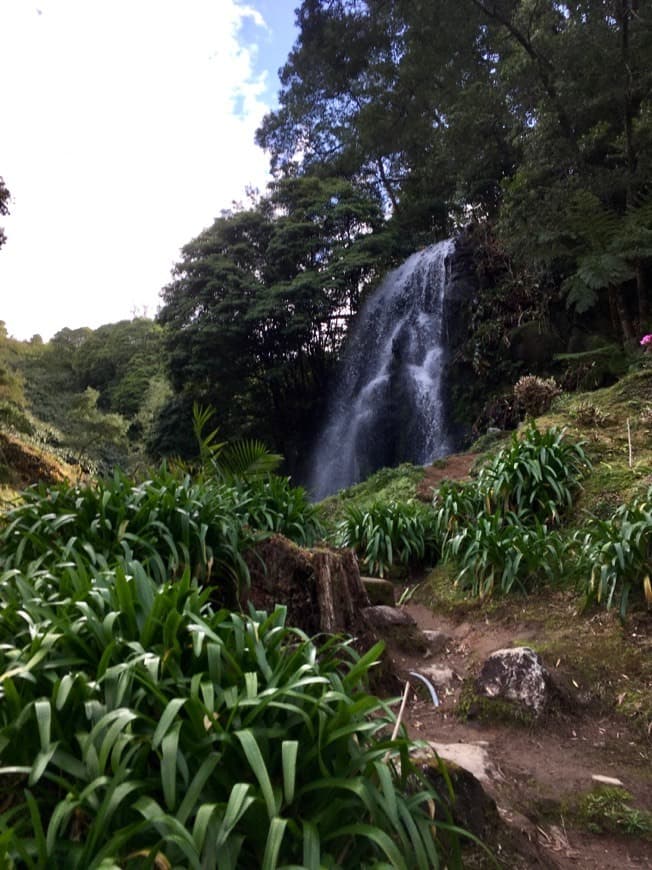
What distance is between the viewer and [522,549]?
4.13 metres

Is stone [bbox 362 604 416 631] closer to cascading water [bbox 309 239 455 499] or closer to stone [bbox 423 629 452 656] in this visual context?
stone [bbox 423 629 452 656]

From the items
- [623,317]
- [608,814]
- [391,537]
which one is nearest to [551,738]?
[608,814]

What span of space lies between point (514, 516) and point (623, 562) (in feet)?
4.55

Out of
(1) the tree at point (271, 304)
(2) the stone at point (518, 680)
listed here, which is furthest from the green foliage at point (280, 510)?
(1) the tree at point (271, 304)

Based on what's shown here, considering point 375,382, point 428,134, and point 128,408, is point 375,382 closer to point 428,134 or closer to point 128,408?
point 428,134

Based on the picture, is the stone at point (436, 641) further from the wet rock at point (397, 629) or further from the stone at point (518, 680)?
the stone at point (518, 680)

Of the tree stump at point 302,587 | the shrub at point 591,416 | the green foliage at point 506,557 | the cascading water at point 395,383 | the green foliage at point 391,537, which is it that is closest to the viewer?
the tree stump at point 302,587

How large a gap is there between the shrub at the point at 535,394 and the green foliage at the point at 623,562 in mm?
5348

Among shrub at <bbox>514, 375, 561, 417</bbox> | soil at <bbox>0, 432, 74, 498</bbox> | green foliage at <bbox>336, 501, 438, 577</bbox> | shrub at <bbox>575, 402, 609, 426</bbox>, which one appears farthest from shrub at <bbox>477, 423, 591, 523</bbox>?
soil at <bbox>0, 432, 74, 498</bbox>

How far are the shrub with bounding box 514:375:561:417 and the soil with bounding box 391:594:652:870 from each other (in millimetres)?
5407

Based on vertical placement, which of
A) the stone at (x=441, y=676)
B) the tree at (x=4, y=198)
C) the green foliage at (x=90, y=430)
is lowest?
the stone at (x=441, y=676)

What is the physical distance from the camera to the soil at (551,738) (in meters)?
1.92

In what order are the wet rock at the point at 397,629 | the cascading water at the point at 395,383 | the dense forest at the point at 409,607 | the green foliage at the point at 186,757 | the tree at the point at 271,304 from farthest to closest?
1. the tree at the point at 271,304
2. the cascading water at the point at 395,383
3. the wet rock at the point at 397,629
4. the dense forest at the point at 409,607
5. the green foliage at the point at 186,757

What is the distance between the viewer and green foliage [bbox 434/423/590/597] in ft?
13.6
